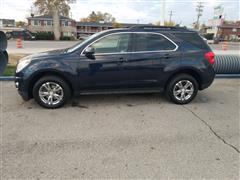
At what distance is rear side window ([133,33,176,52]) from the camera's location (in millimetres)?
4672

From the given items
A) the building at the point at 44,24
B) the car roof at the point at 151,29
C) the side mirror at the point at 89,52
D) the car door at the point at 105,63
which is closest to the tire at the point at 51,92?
the car door at the point at 105,63

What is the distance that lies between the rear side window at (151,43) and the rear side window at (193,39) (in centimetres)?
32

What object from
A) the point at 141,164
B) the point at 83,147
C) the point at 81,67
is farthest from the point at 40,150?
the point at 81,67

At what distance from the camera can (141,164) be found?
8.96ft

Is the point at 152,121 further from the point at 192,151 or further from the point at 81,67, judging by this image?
the point at 81,67

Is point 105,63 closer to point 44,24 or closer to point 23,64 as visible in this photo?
point 23,64

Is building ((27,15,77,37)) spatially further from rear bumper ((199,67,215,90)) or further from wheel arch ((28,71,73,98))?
rear bumper ((199,67,215,90))

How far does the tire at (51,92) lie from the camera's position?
4.44m

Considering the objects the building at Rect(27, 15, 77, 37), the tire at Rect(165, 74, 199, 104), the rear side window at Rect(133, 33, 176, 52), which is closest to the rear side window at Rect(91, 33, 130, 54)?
the rear side window at Rect(133, 33, 176, 52)

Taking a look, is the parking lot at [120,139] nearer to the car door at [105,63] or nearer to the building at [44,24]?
the car door at [105,63]

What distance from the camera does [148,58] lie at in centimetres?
467

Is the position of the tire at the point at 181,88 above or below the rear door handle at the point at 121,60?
below

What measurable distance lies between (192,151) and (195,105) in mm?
2144

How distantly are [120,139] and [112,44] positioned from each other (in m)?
2.23
